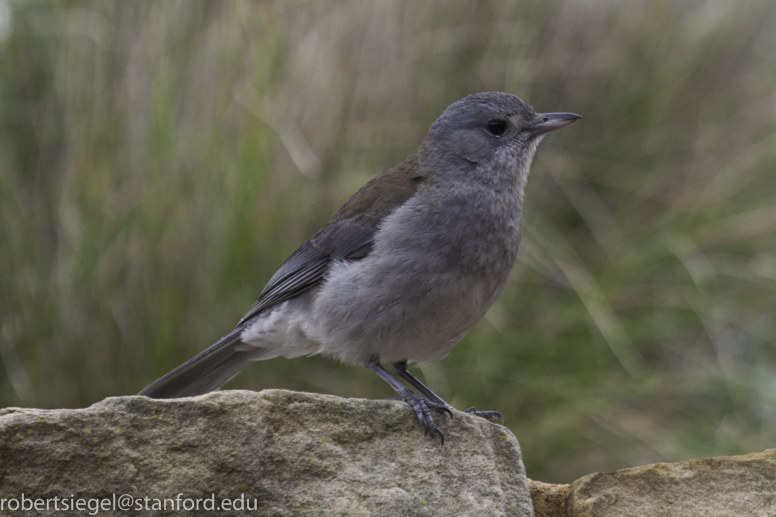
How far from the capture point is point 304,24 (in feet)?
17.8

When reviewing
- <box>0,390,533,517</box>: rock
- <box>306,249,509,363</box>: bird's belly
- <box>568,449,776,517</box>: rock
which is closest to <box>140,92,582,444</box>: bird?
<box>306,249,509,363</box>: bird's belly

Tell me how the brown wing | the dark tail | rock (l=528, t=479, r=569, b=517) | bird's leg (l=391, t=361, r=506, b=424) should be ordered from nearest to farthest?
rock (l=528, t=479, r=569, b=517) < bird's leg (l=391, t=361, r=506, b=424) < the dark tail < the brown wing

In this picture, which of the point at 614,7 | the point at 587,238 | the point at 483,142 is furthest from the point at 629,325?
the point at 614,7

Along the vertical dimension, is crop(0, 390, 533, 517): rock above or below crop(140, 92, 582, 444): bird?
below

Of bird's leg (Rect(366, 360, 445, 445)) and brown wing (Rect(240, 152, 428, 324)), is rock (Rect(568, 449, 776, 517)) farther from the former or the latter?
brown wing (Rect(240, 152, 428, 324))

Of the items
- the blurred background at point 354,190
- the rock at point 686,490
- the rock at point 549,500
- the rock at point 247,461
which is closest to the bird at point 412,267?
the rock at point 247,461

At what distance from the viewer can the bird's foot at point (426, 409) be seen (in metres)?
2.68

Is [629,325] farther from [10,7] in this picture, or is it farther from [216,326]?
[10,7]

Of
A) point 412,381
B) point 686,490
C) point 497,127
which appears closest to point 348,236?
point 412,381

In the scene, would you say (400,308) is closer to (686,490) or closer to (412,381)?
(412,381)

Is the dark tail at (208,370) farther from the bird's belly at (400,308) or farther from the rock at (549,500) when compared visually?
the rock at (549,500)

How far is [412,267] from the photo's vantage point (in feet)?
10.1

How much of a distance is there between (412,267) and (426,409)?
0.59 m

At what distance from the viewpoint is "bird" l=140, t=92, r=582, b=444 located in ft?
10.1
